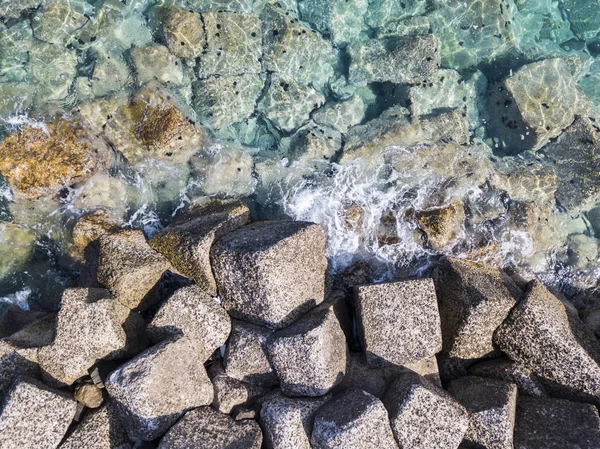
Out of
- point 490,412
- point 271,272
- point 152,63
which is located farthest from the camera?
point 152,63

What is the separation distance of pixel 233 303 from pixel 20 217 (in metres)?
2.92

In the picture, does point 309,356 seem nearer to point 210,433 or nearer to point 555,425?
point 210,433

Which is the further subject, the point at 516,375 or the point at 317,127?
the point at 317,127

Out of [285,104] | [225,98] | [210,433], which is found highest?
[225,98]

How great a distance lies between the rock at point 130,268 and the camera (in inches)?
170

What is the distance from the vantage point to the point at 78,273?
17.1 feet

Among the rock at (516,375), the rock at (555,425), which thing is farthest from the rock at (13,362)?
the rock at (555,425)

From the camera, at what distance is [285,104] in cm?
588

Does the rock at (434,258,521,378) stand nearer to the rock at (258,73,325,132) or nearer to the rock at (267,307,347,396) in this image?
the rock at (267,307,347,396)

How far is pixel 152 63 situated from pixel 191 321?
3.37m

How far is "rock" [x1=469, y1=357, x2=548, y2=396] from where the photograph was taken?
4.25 m

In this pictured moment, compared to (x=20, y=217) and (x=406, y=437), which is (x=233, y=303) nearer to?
(x=406, y=437)

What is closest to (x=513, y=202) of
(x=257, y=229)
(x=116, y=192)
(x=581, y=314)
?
(x=581, y=314)

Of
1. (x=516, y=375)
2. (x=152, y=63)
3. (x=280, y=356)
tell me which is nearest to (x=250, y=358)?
(x=280, y=356)
